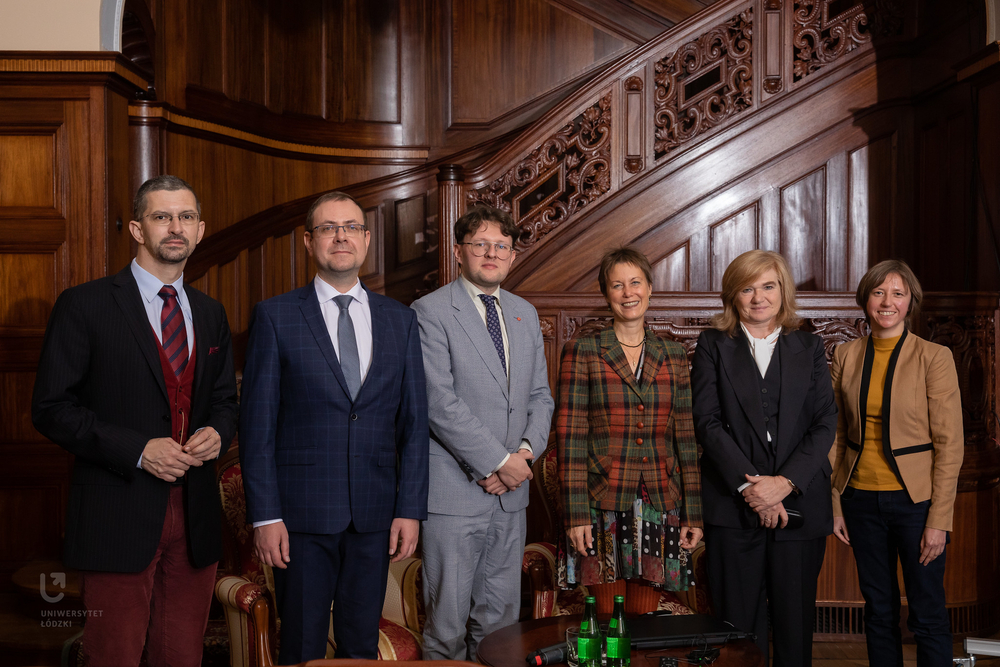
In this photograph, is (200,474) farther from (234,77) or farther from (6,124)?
(234,77)

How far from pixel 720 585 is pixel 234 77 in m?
4.81

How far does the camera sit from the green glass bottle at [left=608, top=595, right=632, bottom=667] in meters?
1.97

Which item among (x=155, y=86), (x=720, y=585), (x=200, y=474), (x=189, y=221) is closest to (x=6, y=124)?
(x=155, y=86)

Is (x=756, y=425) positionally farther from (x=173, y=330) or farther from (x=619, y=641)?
(x=173, y=330)

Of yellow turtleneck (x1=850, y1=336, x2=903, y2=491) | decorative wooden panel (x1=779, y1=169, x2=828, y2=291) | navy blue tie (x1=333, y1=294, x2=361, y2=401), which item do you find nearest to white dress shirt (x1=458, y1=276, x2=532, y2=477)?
navy blue tie (x1=333, y1=294, x2=361, y2=401)

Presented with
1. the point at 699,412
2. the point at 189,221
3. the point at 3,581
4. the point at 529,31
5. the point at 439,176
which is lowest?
the point at 3,581

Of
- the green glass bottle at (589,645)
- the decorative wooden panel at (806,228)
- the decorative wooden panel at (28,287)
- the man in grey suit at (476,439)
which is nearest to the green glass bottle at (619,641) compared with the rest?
the green glass bottle at (589,645)

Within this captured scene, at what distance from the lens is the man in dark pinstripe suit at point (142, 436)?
200 cm

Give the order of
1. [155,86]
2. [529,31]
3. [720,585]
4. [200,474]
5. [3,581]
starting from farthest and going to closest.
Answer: [529,31] → [155,86] → [3,581] → [720,585] → [200,474]

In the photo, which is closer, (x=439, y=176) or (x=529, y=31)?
(x=439, y=176)

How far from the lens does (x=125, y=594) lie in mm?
2020

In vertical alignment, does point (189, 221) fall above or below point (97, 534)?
above

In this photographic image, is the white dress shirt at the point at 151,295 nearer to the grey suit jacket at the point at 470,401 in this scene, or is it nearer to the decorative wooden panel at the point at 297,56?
the grey suit jacket at the point at 470,401

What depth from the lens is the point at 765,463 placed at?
2.47 m
